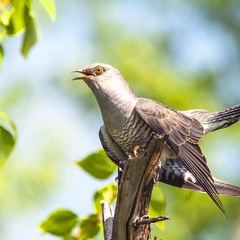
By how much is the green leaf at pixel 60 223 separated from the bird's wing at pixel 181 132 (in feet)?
3.93

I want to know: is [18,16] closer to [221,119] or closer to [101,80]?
[101,80]

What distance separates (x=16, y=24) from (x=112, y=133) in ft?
4.97

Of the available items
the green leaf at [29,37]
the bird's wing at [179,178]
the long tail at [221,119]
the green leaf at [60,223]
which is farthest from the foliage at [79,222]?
the long tail at [221,119]

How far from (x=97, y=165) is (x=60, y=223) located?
0.95ft

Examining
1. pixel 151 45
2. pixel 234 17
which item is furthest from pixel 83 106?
pixel 234 17

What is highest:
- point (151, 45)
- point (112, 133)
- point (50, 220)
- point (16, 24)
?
point (151, 45)

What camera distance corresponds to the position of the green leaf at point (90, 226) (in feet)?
10.3

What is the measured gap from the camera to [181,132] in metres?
4.49

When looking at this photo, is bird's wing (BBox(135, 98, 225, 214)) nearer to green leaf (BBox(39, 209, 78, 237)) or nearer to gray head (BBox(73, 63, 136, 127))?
gray head (BBox(73, 63, 136, 127))

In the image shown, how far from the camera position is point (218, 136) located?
1159 centimetres

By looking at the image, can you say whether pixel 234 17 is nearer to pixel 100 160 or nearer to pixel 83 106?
pixel 83 106

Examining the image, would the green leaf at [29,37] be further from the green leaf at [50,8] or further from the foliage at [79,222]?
the foliage at [79,222]

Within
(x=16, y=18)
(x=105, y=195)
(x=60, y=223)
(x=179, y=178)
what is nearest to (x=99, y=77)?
(x=179, y=178)

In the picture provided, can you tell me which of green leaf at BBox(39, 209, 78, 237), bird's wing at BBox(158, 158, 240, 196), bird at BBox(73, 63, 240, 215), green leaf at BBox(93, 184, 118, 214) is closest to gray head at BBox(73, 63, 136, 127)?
bird at BBox(73, 63, 240, 215)
